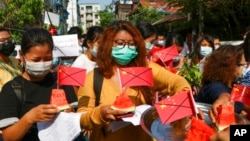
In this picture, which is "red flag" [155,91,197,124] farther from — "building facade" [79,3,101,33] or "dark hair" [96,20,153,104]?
"building facade" [79,3,101,33]

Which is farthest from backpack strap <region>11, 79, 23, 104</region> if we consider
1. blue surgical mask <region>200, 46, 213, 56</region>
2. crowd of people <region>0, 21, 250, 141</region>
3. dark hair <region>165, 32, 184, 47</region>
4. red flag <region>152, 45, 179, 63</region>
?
dark hair <region>165, 32, 184, 47</region>

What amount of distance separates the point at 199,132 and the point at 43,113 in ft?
2.91

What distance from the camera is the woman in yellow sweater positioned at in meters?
2.84

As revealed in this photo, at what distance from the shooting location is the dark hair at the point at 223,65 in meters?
3.53

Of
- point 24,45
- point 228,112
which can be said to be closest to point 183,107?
point 228,112

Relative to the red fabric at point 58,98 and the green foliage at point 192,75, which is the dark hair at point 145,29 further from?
the red fabric at point 58,98

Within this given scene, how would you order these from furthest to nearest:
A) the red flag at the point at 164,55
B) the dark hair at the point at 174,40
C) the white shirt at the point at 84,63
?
1. the dark hair at the point at 174,40
2. the red flag at the point at 164,55
3. the white shirt at the point at 84,63

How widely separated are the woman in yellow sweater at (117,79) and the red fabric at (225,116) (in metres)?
0.71

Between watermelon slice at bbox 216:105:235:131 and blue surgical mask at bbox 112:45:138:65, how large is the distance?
0.90m

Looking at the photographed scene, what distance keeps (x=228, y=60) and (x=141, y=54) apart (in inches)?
37.5

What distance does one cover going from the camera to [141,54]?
3.01 metres

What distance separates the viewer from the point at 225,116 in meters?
2.14

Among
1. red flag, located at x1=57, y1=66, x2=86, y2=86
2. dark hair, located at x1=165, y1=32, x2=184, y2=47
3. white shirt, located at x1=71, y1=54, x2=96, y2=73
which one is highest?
red flag, located at x1=57, y1=66, x2=86, y2=86

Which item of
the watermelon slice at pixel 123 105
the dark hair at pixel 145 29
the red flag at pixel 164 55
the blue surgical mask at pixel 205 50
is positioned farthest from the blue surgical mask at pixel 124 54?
the blue surgical mask at pixel 205 50
